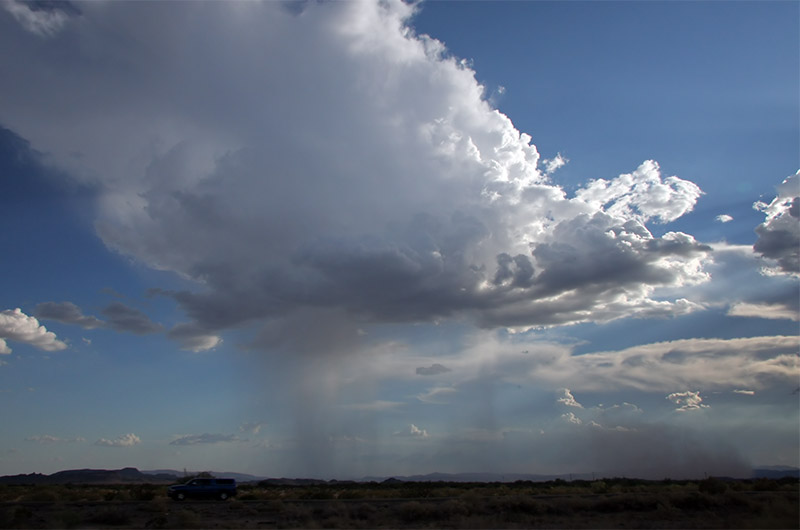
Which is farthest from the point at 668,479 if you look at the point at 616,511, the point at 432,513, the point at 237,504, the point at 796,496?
the point at 237,504

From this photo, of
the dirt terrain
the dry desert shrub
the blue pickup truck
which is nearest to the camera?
the dirt terrain

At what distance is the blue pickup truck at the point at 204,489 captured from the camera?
1831 inches

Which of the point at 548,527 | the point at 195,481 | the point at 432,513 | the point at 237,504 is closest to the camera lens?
the point at 548,527

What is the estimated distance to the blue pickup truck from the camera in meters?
46.5

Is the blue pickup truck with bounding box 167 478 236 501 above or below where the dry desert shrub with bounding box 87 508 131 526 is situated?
above

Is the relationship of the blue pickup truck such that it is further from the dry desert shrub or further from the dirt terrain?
the dry desert shrub

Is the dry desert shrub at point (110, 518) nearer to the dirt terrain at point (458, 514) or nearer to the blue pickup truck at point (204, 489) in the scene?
the dirt terrain at point (458, 514)

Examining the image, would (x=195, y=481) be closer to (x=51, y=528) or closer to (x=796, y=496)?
(x=51, y=528)

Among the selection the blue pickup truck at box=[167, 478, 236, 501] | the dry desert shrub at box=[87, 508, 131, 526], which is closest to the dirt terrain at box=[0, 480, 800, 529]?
the dry desert shrub at box=[87, 508, 131, 526]

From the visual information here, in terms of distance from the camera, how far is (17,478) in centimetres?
17050

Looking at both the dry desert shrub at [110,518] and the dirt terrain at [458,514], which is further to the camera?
the dry desert shrub at [110,518]

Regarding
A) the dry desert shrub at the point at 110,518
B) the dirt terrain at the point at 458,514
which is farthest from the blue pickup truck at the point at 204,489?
the dry desert shrub at the point at 110,518

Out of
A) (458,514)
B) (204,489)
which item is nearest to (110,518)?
(204,489)

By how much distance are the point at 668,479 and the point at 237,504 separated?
61764 mm
